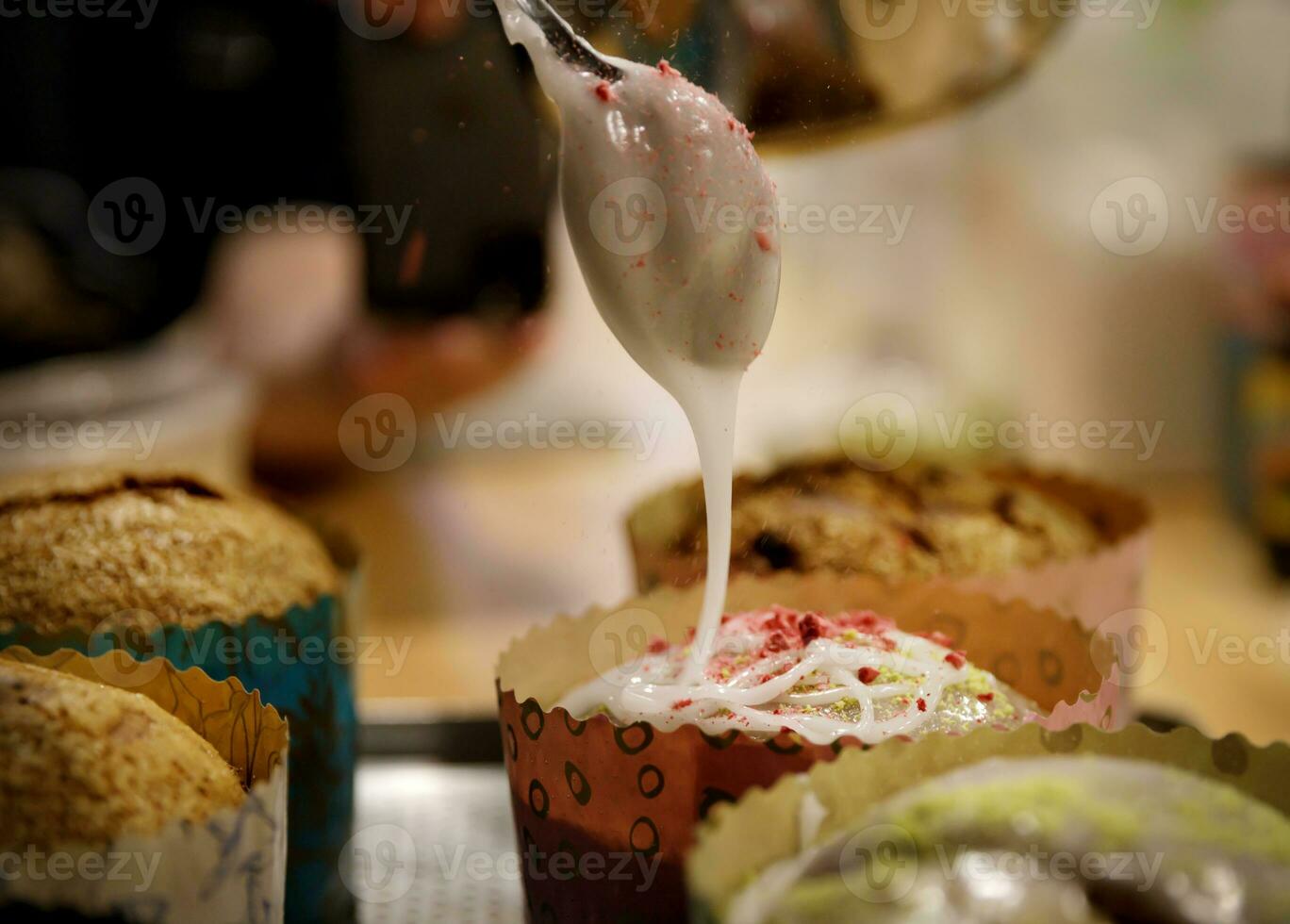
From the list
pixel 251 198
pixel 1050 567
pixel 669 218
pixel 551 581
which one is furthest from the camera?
pixel 251 198

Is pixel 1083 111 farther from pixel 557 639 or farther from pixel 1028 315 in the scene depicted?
pixel 557 639

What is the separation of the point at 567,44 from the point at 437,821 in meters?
0.71

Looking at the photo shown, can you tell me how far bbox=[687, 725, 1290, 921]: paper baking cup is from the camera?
597 millimetres

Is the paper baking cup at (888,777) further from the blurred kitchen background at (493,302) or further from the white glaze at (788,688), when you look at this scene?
the blurred kitchen background at (493,302)

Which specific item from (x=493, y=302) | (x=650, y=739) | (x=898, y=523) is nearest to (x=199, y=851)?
(x=650, y=739)

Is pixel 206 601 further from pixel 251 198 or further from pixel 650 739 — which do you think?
pixel 251 198

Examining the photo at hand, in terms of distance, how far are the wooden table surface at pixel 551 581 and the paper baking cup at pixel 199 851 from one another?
0.92ft

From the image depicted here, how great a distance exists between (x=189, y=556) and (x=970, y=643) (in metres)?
Result: 0.57

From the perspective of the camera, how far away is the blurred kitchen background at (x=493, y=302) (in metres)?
→ 1.85

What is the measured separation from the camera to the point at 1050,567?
1105 mm

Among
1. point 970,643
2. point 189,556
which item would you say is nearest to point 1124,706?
point 970,643

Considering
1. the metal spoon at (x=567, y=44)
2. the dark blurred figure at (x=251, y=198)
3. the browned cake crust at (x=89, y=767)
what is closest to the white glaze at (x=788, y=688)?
the browned cake crust at (x=89, y=767)

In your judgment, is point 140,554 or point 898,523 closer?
point 140,554

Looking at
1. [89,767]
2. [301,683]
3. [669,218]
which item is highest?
[669,218]
